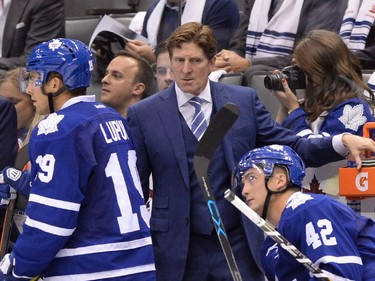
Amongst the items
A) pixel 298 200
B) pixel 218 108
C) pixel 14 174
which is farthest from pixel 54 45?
pixel 298 200

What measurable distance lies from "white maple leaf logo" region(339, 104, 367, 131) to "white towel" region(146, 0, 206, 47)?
1.82 meters

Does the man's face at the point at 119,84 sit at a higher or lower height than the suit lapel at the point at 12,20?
higher

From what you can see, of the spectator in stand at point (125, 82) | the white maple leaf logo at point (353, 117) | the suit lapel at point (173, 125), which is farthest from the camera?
the spectator in stand at point (125, 82)

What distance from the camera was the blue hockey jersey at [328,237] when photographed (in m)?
3.80

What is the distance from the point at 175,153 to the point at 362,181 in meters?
0.79

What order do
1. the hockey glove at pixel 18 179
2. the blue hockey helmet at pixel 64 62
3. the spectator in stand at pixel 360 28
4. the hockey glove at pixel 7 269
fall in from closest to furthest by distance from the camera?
the hockey glove at pixel 7 269, the blue hockey helmet at pixel 64 62, the hockey glove at pixel 18 179, the spectator in stand at pixel 360 28

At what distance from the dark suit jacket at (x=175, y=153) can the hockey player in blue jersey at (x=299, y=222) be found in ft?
1.60

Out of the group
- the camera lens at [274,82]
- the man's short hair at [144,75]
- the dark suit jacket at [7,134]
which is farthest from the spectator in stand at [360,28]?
the dark suit jacket at [7,134]

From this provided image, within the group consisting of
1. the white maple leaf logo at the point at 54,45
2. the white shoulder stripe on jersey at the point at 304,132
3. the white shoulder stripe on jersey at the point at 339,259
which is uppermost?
the white maple leaf logo at the point at 54,45

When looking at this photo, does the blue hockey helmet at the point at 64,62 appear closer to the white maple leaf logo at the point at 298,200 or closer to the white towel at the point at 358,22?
the white maple leaf logo at the point at 298,200

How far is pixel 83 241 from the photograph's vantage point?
412 cm

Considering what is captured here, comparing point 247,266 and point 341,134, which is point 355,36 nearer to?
point 341,134

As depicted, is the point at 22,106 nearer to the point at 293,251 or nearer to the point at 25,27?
the point at 25,27

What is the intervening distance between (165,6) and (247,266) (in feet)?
8.47
